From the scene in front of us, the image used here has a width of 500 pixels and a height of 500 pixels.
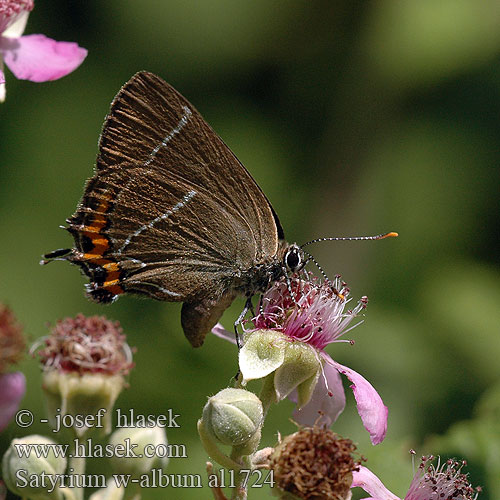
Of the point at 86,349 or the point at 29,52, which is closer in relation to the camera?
the point at 86,349

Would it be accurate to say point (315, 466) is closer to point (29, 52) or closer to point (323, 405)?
point (323, 405)

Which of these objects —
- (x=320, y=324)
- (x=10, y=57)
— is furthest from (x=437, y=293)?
(x=10, y=57)

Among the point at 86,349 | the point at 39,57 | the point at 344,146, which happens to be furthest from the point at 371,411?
the point at 344,146

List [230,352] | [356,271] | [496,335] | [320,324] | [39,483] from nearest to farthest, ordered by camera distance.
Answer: [39,483]
[320,324]
[230,352]
[496,335]
[356,271]

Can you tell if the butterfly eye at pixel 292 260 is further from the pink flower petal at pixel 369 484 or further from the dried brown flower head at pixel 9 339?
the dried brown flower head at pixel 9 339

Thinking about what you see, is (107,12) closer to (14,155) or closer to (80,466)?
(14,155)

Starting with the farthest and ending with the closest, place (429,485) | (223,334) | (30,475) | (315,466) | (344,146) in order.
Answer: (344,146)
(223,334)
(429,485)
(30,475)
(315,466)

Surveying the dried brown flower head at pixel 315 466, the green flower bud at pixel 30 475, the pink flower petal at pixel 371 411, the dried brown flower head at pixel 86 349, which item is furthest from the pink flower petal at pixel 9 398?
the pink flower petal at pixel 371 411

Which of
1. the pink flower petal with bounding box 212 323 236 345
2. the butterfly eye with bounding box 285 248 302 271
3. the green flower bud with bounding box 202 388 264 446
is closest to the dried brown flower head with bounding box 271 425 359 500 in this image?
the green flower bud with bounding box 202 388 264 446
